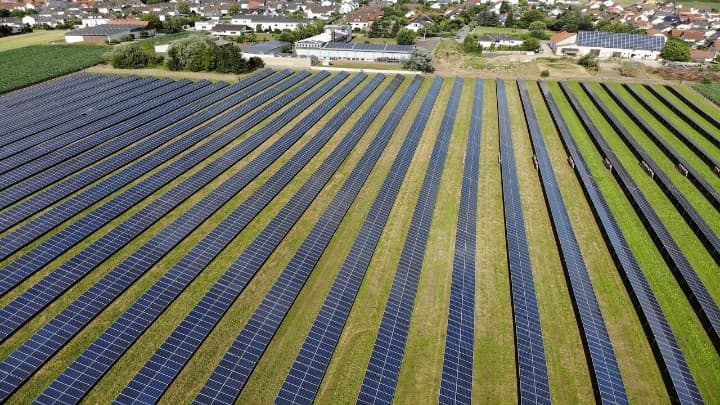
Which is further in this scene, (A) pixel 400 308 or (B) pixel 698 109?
(B) pixel 698 109

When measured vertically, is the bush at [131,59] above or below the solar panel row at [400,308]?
above

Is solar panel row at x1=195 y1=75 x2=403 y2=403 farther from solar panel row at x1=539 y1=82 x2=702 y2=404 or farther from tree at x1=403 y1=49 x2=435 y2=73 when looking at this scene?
tree at x1=403 y1=49 x2=435 y2=73

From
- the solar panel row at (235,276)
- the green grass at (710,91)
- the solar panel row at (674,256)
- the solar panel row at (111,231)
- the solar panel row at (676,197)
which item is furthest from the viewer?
the green grass at (710,91)

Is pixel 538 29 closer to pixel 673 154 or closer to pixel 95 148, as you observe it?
pixel 673 154

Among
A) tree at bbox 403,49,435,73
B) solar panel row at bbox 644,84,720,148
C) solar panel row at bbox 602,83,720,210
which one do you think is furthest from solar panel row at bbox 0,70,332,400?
solar panel row at bbox 644,84,720,148

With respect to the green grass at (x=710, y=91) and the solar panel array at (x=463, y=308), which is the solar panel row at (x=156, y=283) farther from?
the green grass at (x=710, y=91)

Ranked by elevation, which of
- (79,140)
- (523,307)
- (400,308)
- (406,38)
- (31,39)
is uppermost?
(31,39)

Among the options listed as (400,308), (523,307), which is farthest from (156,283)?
(523,307)

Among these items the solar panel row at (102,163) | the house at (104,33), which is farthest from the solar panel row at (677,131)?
the house at (104,33)
